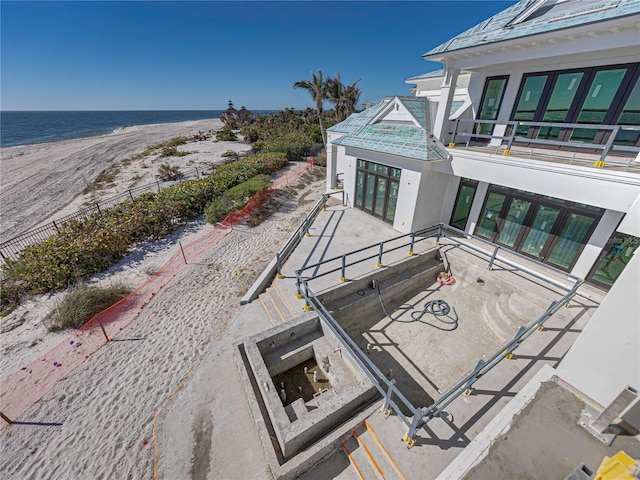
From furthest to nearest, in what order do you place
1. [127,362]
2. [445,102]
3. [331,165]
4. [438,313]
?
[331,165] → [445,102] → [438,313] → [127,362]

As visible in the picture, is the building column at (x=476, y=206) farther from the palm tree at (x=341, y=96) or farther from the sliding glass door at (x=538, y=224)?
the palm tree at (x=341, y=96)

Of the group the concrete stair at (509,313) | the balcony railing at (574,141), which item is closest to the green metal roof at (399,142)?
the balcony railing at (574,141)

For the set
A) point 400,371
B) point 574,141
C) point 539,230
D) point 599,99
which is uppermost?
point 599,99

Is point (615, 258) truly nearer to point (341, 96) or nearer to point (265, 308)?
point (265, 308)

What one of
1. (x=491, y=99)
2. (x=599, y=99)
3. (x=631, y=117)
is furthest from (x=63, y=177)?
(x=631, y=117)

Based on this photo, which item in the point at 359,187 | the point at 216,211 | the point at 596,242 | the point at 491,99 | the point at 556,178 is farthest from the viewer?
the point at 216,211

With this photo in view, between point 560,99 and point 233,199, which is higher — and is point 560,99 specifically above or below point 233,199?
above

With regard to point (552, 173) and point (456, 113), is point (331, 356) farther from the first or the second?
point (456, 113)

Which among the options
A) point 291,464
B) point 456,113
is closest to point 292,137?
point 456,113
